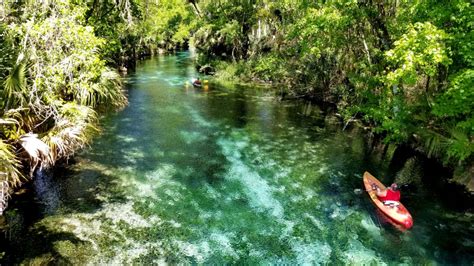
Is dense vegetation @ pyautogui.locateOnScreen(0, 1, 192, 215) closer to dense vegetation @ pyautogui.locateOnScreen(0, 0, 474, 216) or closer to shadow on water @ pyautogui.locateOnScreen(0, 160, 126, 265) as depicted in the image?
dense vegetation @ pyautogui.locateOnScreen(0, 0, 474, 216)

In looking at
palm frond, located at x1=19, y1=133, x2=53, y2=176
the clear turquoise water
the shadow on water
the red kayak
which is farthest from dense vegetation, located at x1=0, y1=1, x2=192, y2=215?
the red kayak

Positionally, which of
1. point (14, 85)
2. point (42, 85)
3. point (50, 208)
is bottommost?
point (50, 208)

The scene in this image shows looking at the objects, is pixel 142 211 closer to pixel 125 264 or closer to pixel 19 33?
pixel 125 264

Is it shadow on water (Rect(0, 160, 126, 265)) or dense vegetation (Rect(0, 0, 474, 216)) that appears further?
dense vegetation (Rect(0, 0, 474, 216))

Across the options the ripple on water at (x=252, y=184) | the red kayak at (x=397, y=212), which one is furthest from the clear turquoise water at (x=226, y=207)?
the red kayak at (x=397, y=212)

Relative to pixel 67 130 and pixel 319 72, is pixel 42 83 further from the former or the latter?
pixel 319 72

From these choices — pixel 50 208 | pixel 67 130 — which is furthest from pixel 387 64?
pixel 50 208

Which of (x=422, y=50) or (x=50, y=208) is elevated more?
(x=422, y=50)
